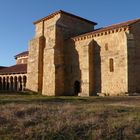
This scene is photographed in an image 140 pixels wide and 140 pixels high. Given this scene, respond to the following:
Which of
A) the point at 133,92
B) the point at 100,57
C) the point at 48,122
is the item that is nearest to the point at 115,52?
the point at 100,57

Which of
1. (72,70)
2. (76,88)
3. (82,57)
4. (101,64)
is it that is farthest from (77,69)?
(101,64)

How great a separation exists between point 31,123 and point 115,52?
16514 millimetres

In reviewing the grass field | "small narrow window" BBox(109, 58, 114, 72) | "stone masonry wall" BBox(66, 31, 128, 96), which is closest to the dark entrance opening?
"stone masonry wall" BBox(66, 31, 128, 96)

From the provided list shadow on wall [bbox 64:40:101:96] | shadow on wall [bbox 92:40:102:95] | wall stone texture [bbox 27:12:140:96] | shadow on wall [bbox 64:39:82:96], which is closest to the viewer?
wall stone texture [bbox 27:12:140:96]

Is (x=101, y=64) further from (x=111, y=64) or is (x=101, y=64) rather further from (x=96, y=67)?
(x=111, y=64)

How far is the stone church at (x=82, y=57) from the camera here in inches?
961

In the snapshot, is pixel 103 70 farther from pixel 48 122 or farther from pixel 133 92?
pixel 48 122

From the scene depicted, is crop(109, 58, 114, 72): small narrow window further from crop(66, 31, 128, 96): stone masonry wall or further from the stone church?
crop(66, 31, 128, 96): stone masonry wall

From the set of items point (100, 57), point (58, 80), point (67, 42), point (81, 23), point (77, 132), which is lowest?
point (77, 132)

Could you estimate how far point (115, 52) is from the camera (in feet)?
83.3

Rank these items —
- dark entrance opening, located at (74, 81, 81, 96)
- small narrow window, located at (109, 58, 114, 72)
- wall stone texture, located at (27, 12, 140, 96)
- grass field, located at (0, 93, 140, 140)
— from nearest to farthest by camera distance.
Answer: grass field, located at (0, 93, 140, 140) → wall stone texture, located at (27, 12, 140, 96) → small narrow window, located at (109, 58, 114, 72) → dark entrance opening, located at (74, 81, 81, 96)

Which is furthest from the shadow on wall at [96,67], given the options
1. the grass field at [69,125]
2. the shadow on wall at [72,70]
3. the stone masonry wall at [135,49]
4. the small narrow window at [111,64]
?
the grass field at [69,125]

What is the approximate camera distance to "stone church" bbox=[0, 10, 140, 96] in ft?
80.1

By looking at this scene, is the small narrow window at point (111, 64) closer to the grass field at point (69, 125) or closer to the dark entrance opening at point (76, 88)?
the dark entrance opening at point (76, 88)
